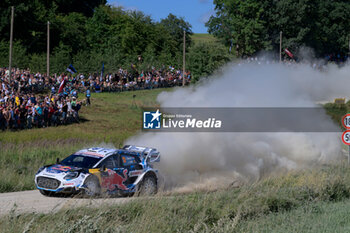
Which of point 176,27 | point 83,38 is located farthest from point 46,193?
point 176,27

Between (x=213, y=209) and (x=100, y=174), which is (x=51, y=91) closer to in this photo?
(x=100, y=174)

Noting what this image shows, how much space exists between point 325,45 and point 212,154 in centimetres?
8607

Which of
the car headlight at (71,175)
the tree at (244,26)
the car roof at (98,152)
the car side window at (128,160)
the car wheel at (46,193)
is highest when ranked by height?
the tree at (244,26)

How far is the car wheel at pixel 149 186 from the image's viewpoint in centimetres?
1792

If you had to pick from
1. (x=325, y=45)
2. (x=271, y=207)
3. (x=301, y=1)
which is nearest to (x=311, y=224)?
(x=271, y=207)

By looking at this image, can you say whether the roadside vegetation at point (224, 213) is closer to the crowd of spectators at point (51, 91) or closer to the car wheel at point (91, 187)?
the car wheel at point (91, 187)

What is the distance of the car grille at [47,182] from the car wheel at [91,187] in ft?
2.83

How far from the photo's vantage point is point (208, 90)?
23.6 m

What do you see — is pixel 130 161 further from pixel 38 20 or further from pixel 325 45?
pixel 325 45

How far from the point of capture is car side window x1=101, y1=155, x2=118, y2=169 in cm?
1712

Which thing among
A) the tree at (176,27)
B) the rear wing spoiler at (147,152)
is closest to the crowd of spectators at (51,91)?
the rear wing spoiler at (147,152)

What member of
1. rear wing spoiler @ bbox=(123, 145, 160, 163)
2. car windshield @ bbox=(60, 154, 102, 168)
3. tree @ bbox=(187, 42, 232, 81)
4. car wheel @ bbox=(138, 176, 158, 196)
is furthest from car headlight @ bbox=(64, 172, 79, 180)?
tree @ bbox=(187, 42, 232, 81)

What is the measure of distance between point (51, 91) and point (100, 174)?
2636 centimetres

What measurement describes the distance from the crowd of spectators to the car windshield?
14835mm
